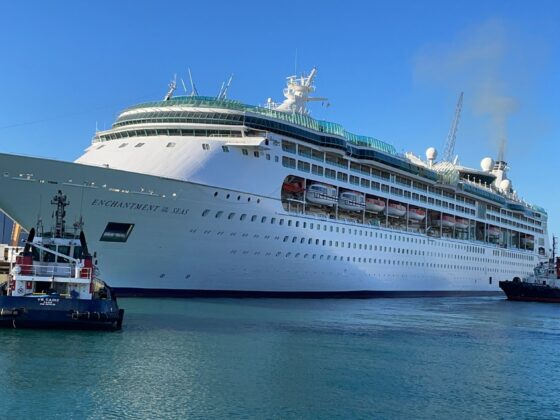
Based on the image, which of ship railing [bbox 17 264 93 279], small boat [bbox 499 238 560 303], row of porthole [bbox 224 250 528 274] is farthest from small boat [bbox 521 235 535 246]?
ship railing [bbox 17 264 93 279]

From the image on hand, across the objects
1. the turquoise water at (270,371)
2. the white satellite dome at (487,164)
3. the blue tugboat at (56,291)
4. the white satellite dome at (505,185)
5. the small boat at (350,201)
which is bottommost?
the turquoise water at (270,371)

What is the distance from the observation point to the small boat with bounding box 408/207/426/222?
5728 cm

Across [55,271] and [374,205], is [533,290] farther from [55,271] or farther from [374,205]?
[55,271]

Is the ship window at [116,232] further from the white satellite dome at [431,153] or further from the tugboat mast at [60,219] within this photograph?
the white satellite dome at [431,153]

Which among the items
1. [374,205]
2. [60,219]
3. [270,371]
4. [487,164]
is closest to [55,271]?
[60,219]

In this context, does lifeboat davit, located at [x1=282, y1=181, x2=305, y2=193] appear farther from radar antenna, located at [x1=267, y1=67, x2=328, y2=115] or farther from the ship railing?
the ship railing

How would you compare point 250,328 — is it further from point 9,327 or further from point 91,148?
point 91,148

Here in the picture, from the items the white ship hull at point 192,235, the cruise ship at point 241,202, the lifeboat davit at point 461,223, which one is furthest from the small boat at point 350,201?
the lifeboat davit at point 461,223

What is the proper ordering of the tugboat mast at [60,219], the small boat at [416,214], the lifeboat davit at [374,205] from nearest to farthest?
the tugboat mast at [60,219] → the lifeboat davit at [374,205] → the small boat at [416,214]

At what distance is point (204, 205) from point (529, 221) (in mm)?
59556

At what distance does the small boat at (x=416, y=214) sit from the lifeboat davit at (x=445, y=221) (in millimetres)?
3720

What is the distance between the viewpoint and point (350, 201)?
4838cm

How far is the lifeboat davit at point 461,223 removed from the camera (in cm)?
6502

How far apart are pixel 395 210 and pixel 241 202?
789 inches
